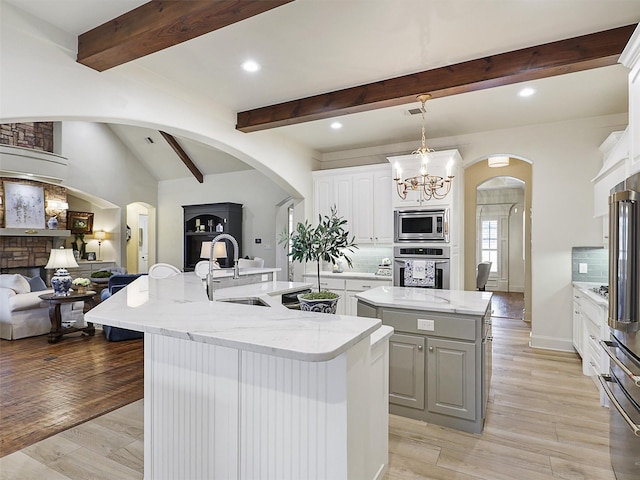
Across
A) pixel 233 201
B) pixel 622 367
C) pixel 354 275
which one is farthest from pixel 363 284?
pixel 233 201

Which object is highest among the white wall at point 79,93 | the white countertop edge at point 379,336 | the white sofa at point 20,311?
the white wall at point 79,93

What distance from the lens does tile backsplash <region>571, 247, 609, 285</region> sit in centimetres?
431

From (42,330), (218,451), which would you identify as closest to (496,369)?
(218,451)

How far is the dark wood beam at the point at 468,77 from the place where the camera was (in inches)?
106

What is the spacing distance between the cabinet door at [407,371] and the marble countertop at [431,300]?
0.82ft

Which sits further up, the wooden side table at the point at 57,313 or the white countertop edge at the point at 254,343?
the white countertop edge at the point at 254,343

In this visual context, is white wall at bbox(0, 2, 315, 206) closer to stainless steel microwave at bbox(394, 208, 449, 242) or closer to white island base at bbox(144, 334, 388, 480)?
white island base at bbox(144, 334, 388, 480)

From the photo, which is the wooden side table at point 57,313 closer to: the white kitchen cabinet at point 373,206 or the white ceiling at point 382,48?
the white ceiling at point 382,48

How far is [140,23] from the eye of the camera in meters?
2.36

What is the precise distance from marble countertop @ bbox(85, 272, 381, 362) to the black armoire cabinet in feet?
21.0

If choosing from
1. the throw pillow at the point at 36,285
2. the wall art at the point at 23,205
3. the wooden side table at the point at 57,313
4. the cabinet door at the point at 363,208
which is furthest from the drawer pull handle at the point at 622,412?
the wall art at the point at 23,205

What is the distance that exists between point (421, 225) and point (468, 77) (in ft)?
6.95

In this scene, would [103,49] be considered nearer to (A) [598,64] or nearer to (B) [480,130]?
(A) [598,64]

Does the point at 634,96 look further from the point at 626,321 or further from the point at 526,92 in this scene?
the point at 526,92
